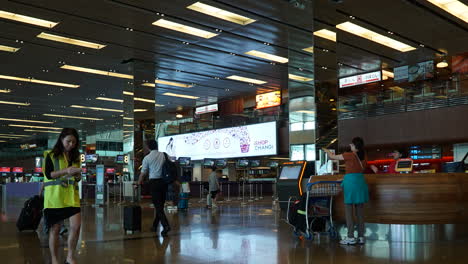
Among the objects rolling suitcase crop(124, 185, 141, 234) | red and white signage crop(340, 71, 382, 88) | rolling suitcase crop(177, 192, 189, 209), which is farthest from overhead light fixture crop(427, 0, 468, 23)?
rolling suitcase crop(124, 185, 141, 234)

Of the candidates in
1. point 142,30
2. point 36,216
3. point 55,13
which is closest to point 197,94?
point 142,30

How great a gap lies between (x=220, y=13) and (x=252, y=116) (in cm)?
1128

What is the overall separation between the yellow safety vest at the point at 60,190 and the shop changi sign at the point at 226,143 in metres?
18.2

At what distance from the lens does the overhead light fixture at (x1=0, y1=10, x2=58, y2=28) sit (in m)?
12.6

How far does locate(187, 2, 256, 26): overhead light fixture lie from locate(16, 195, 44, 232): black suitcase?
20.3 feet

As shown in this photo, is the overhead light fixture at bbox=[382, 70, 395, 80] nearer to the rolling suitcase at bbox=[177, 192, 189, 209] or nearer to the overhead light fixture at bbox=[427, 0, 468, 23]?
the overhead light fixture at bbox=[427, 0, 468, 23]

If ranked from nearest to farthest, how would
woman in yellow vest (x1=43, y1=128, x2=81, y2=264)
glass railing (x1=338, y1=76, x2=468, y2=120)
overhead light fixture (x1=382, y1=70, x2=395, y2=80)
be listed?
woman in yellow vest (x1=43, y1=128, x2=81, y2=264) → glass railing (x1=338, y1=76, x2=468, y2=120) → overhead light fixture (x1=382, y1=70, x2=395, y2=80)

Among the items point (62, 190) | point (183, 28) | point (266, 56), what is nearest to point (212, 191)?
point (266, 56)

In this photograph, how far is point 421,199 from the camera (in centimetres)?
679

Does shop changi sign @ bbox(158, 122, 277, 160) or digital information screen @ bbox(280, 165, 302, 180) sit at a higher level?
shop changi sign @ bbox(158, 122, 277, 160)

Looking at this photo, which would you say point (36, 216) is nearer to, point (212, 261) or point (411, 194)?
point (212, 261)

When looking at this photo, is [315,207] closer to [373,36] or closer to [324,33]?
[324,33]

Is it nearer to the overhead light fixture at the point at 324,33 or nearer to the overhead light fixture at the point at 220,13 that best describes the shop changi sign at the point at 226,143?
the overhead light fixture at the point at 220,13

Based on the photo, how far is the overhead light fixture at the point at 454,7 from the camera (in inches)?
500
